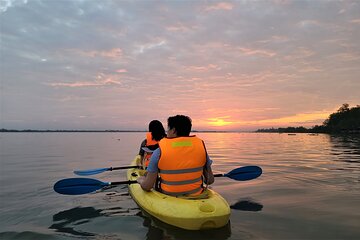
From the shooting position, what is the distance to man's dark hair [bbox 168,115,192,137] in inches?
194

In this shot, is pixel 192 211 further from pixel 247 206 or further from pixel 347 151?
pixel 347 151

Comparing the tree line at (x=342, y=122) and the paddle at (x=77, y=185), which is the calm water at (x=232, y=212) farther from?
the tree line at (x=342, y=122)

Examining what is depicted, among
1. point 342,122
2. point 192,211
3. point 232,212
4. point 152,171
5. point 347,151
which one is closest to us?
point 192,211

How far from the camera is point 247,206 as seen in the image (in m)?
6.36

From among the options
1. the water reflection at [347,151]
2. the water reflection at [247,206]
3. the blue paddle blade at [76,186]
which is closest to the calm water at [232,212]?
the water reflection at [247,206]

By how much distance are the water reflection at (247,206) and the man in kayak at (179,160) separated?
1529 millimetres

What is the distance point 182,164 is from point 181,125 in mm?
648

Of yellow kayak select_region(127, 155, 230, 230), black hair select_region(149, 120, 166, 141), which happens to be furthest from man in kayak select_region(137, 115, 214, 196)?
black hair select_region(149, 120, 166, 141)

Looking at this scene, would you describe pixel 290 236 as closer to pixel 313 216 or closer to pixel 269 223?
pixel 269 223

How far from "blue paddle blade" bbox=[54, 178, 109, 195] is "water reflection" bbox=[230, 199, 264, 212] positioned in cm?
283

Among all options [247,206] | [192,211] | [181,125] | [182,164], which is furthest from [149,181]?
[247,206]

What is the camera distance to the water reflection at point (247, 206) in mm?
6133

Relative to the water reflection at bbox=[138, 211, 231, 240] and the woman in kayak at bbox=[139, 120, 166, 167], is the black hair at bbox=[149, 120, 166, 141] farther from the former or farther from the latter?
the water reflection at bbox=[138, 211, 231, 240]

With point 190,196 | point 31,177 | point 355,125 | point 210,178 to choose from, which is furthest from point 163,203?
point 355,125
